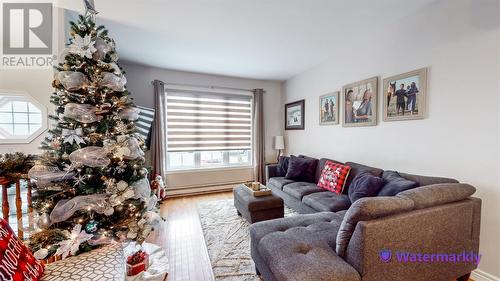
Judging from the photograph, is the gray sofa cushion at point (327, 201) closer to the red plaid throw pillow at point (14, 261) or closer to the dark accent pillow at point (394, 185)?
the dark accent pillow at point (394, 185)

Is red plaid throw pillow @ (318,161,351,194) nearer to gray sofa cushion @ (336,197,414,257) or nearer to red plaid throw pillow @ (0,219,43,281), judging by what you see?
gray sofa cushion @ (336,197,414,257)

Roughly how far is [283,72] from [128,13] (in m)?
2.87

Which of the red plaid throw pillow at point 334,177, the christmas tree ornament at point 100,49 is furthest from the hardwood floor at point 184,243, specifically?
the christmas tree ornament at point 100,49

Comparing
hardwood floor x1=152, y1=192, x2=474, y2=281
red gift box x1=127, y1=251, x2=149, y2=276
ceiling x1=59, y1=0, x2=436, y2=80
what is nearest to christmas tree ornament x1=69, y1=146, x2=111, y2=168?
red gift box x1=127, y1=251, x2=149, y2=276

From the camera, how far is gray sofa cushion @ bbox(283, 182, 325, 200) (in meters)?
2.83

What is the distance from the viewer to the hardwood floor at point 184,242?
1.88 metres

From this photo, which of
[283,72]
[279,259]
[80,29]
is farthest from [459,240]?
[283,72]

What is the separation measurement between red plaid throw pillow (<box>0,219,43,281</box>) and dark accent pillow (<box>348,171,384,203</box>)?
8.32ft

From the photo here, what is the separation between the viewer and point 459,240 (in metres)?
1.53

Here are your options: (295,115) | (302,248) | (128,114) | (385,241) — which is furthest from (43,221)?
(295,115)

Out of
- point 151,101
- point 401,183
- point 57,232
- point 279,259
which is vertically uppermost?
point 151,101

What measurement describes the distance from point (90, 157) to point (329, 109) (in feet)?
10.9

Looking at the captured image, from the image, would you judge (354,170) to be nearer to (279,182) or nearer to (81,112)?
(279,182)

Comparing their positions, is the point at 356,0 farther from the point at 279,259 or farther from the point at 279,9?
the point at 279,259
